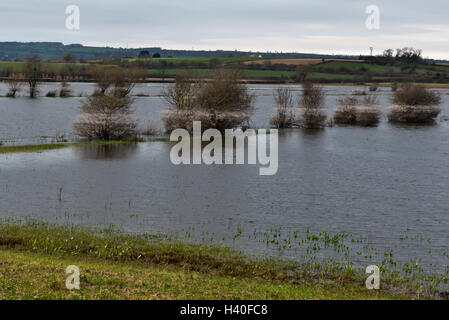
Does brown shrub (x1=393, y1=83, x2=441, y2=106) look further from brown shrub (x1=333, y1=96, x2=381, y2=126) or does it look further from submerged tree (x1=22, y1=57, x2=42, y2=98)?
submerged tree (x1=22, y1=57, x2=42, y2=98)

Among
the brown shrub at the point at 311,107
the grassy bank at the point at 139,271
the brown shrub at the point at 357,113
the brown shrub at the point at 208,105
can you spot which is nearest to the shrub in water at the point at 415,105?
the brown shrub at the point at 357,113

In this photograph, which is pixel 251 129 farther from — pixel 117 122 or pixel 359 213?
pixel 359 213

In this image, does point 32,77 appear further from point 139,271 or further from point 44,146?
point 139,271

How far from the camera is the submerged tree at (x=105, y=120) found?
51.2 metres

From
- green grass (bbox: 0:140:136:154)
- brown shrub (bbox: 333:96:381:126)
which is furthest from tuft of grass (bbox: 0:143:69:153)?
brown shrub (bbox: 333:96:381:126)

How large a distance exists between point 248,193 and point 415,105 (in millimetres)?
57231

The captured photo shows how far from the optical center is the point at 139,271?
17.8 metres

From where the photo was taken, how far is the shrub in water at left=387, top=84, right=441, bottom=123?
81.7 metres

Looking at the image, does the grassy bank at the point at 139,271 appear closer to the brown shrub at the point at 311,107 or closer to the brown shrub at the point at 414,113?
the brown shrub at the point at 311,107

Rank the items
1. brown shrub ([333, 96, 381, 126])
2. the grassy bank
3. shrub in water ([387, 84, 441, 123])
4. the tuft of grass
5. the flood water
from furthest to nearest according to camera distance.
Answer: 1. shrub in water ([387, 84, 441, 123])
2. brown shrub ([333, 96, 381, 126])
3. the tuft of grass
4. the flood water
5. the grassy bank

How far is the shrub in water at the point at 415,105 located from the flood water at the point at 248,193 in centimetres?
2957

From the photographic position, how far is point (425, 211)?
93.8 ft

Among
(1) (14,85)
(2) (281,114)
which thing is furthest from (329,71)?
(2) (281,114)

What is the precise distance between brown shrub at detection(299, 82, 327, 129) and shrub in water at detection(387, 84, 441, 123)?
663 inches
